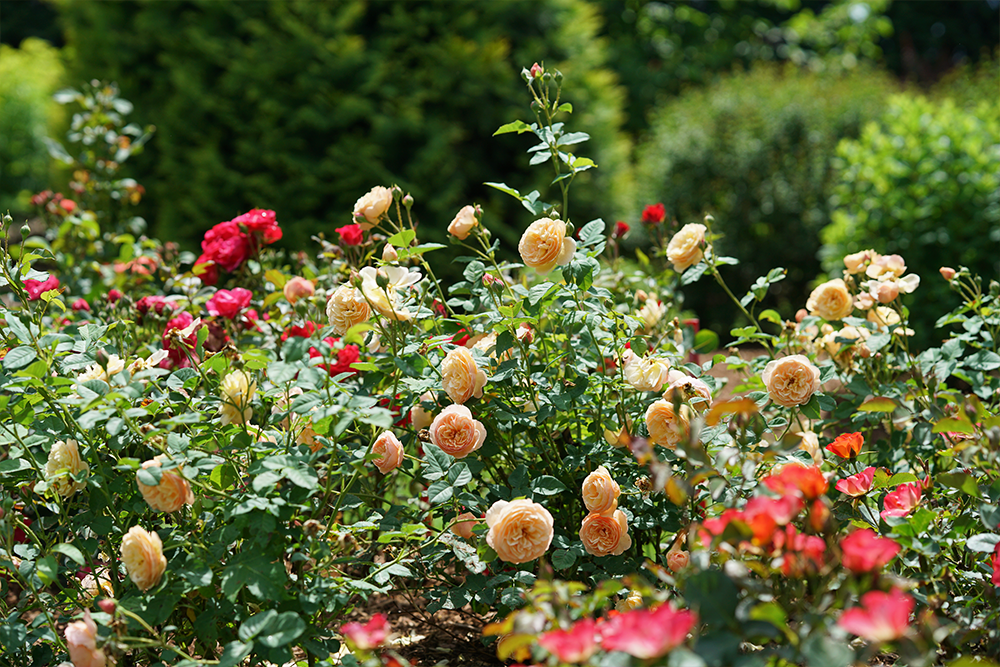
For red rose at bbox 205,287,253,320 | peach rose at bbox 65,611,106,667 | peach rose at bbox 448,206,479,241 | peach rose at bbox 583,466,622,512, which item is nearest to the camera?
peach rose at bbox 65,611,106,667

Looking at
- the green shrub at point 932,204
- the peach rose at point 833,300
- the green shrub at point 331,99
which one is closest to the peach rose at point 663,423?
the peach rose at point 833,300

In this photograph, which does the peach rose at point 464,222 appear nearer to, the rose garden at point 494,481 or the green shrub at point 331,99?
the rose garden at point 494,481

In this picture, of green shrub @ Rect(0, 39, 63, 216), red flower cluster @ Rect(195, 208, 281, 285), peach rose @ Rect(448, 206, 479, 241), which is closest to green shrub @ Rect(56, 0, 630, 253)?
red flower cluster @ Rect(195, 208, 281, 285)

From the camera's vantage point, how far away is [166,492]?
1.18 meters

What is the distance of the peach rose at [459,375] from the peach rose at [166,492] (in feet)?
1.48

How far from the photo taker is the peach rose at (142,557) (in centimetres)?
114

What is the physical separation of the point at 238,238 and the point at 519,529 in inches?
50.6

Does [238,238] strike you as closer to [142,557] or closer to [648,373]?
[142,557]

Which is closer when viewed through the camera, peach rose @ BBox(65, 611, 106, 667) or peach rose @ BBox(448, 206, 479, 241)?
peach rose @ BBox(65, 611, 106, 667)

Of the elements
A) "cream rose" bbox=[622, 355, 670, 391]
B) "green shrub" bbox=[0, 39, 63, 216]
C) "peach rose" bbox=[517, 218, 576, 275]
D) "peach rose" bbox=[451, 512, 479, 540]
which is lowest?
"green shrub" bbox=[0, 39, 63, 216]

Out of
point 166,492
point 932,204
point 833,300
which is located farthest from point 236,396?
point 932,204

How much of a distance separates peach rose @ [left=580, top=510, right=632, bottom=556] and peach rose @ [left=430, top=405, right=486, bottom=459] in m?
0.24

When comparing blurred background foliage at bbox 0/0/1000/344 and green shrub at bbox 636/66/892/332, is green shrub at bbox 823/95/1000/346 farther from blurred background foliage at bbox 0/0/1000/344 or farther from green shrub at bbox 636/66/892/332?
green shrub at bbox 636/66/892/332

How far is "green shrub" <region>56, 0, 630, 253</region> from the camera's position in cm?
470
